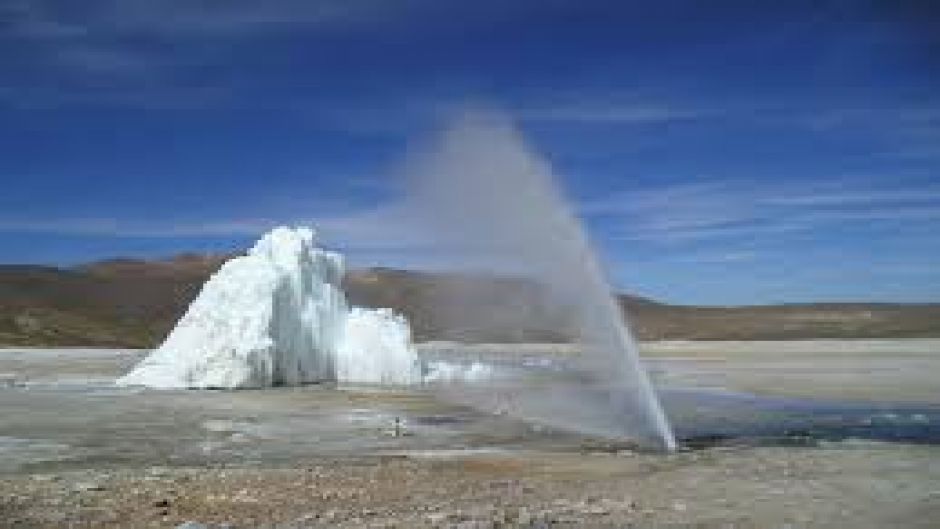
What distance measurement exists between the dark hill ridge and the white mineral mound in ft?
161

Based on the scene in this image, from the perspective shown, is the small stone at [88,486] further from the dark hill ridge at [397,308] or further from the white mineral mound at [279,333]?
the dark hill ridge at [397,308]

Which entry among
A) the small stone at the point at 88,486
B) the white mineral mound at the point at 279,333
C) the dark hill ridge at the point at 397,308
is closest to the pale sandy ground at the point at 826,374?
the white mineral mound at the point at 279,333

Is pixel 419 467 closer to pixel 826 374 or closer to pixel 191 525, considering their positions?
pixel 191 525

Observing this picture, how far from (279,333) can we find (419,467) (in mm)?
21793

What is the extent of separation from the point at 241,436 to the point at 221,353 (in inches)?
591

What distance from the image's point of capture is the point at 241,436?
77.2 ft

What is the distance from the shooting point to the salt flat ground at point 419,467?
47.3 ft

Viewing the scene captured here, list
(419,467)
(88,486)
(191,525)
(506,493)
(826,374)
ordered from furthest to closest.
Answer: (826,374) → (419,467) → (88,486) → (506,493) → (191,525)

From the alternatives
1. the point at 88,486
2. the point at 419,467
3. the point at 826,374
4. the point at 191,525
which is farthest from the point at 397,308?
the point at 191,525

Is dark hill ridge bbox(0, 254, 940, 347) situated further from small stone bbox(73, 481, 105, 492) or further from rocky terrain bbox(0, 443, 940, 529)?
small stone bbox(73, 481, 105, 492)

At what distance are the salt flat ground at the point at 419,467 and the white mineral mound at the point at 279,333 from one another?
4.02 meters

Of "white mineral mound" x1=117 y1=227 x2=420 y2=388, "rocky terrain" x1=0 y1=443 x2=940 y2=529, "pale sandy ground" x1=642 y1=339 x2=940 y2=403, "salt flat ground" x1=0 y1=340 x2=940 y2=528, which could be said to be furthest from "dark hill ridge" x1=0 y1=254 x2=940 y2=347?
"rocky terrain" x1=0 y1=443 x2=940 y2=529

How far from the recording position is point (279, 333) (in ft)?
130

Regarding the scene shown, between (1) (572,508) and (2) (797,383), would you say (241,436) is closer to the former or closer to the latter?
(1) (572,508)
